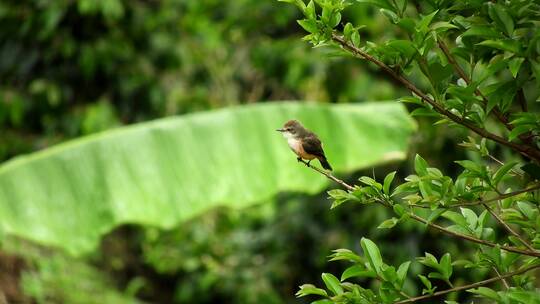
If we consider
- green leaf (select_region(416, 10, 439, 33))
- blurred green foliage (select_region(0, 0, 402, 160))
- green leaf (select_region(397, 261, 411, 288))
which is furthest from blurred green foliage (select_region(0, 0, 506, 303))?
green leaf (select_region(416, 10, 439, 33))

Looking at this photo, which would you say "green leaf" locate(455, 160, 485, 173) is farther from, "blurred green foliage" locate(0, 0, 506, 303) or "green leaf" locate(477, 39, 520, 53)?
"blurred green foliage" locate(0, 0, 506, 303)

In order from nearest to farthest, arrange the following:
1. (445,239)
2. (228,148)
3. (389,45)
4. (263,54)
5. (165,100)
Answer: (389,45)
(228,148)
(445,239)
(263,54)
(165,100)

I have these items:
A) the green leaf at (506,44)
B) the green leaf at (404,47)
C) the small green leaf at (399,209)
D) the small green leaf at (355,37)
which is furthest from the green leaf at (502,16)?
the small green leaf at (399,209)

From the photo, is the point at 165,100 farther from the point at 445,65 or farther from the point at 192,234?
the point at 445,65

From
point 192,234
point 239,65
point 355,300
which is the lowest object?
point 192,234

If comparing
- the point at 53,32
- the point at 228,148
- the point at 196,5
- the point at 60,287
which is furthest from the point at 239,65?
the point at 228,148

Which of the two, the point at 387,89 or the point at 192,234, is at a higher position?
the point at 387,89

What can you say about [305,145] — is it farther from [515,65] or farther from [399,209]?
[515,65]

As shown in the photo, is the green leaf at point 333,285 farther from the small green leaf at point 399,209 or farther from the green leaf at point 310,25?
the green leaf at point 310,25
